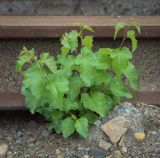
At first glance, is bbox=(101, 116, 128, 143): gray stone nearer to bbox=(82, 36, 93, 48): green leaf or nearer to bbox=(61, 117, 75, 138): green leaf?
bbox=(61, 117, 75, 138): green leaf

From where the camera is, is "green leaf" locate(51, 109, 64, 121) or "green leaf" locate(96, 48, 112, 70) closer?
"green leaf" locate(96, 48, 112, 70)

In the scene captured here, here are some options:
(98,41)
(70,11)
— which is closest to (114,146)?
(98,41)

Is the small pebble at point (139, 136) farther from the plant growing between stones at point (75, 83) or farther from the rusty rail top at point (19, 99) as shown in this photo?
the rusty rail top at point (19, 99)

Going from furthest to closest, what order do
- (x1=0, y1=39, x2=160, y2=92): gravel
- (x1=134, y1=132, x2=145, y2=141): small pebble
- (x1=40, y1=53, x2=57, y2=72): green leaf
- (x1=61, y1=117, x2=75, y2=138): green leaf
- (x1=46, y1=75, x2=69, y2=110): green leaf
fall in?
(x1=0, y1=39, x2=160, y2=92): gravel, (x1=134, y1=132, x2=145, y2=141): small pebble, (x1=61, y1=117, x2=75, y2=138): green leaf, (x1=40, y1=53, x2=57, y2=72): green leaf, (x1=46, y1=75, x2=69, y2=110): green leaf

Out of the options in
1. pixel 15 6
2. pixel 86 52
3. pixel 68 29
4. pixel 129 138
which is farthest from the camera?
pixel 15 6

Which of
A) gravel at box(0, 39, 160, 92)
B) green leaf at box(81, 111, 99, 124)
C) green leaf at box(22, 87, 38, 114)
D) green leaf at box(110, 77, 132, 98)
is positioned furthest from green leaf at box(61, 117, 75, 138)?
gravel at box(0, 39, 160, 92)

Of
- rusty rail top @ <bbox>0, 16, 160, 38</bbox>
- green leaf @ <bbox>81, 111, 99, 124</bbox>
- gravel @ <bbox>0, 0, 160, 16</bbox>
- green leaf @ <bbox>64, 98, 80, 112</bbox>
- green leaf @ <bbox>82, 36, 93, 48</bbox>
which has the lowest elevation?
green leaf @ <bbox>81, 111, 99, 124</bbox>

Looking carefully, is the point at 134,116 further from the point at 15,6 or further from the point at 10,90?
the point at 15,6
